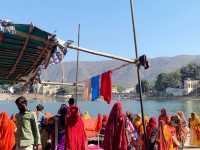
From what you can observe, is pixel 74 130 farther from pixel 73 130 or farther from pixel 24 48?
pixel 24 48

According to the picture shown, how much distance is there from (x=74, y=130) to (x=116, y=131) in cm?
77

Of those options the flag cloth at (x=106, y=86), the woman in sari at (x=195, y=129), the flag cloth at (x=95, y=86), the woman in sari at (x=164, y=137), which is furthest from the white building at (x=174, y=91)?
the woman in sari at (x=164, y=137)

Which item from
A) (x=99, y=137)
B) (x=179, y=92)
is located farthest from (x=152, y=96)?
(x=99, y=137)

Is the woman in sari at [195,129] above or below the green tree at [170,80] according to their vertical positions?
below

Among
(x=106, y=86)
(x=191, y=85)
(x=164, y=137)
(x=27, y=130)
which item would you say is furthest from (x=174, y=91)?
(x=27, y=130)

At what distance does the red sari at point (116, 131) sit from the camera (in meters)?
8.60

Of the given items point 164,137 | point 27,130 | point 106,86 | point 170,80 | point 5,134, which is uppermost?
point 170,80

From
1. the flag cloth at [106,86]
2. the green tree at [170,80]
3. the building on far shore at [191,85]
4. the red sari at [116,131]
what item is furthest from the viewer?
the green tree at [170,80]

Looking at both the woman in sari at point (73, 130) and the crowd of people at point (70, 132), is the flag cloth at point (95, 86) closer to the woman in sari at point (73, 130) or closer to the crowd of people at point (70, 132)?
the crowd of people at point (70, 132)

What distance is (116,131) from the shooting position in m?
8.68

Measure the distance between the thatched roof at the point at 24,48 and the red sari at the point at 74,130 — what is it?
41.0 inches

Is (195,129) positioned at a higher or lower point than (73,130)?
lower

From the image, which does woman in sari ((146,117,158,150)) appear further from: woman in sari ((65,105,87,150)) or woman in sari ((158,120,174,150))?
woman in sari ((65,105,87,150))

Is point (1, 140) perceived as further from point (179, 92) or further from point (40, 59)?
point (179, 92)
